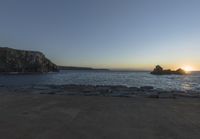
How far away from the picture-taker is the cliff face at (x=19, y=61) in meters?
126

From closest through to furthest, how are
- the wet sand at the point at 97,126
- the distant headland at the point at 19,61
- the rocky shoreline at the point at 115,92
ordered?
the wet sand at the point at 97,126 < the rocky shoreline at the point at 115,92 < the distant headland at the point at 19,61

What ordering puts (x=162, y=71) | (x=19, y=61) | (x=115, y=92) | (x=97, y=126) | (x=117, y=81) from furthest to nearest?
1. (x=19, y=61)
2. (x=162, y=71)
3. (x=117, y=81)
4. (x=115, y=92)
5. (x=97, y=126)

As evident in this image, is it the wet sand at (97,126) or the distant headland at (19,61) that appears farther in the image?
the distant headland at (19,61)

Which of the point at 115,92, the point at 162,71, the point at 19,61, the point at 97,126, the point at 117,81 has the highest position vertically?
the point at 19,61

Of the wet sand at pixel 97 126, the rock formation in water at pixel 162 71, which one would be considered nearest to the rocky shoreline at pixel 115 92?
the wet sand at pixel 97 126

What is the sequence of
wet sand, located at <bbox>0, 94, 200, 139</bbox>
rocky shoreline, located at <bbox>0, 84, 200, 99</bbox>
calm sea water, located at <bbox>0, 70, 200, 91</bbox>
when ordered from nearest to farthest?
1. wet sand, located at <bbox>0, 94, 200, 139</bbox>
2. rocky shoreline, located at <bbox>0, 84, 200, 99</bbox>
3. calm sea water, located at <bbox>0, 70, 200, 91</bbox>

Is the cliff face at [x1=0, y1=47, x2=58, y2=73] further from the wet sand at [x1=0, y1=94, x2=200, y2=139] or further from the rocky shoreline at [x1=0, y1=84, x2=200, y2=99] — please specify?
the wet sand at [x1=0, y1=94, x2=200, y2=139]

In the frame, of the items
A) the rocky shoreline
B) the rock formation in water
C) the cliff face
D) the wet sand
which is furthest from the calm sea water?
the cliff face

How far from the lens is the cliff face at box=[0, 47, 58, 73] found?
4941 inches

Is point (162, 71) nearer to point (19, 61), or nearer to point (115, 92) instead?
point (19, 61)

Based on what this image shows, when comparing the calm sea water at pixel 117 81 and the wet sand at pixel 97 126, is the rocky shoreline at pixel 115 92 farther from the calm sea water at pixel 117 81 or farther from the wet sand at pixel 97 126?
the calm sea water at pixel 117 81

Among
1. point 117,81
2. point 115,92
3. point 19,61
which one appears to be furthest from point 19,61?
point 115,92

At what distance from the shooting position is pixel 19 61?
13338 centimetres

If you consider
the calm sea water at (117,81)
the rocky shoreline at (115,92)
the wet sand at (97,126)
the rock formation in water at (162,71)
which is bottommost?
the calm sea water at (117,81)
